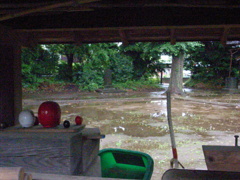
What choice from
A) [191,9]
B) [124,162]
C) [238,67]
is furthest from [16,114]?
[238,67]

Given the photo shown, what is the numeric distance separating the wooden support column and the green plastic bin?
152 centimetres

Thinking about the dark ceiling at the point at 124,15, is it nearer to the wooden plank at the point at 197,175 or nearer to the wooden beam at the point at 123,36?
the wooden beam at the point at 123,36

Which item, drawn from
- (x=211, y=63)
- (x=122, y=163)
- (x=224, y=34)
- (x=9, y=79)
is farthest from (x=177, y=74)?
(x=9, y=79)

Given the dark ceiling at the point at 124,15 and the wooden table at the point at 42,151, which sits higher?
the dark ceiling at the point at 124,15

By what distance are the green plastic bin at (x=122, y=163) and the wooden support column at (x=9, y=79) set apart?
1.52 metres

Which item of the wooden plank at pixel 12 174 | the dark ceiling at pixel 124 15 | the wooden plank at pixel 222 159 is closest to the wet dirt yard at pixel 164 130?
the wooden plank at pixel 222 159

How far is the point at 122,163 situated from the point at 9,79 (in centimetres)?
221

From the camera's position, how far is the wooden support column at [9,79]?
2.95m

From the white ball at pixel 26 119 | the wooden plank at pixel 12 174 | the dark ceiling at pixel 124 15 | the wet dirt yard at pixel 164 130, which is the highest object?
the dark ceiling at pixel 124 15

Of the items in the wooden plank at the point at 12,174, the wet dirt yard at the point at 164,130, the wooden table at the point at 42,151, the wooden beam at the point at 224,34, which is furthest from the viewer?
the wet dirt yard at the point at 164,130

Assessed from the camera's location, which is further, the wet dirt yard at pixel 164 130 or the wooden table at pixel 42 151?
the wet dirt yard at pixel 164 130

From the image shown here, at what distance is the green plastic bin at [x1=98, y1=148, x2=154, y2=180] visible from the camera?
3820 millimetres

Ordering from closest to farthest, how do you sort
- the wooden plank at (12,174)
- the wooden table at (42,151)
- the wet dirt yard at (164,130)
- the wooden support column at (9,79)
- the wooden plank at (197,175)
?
1. the wooden plank at (12,174)
2. the wooden plank at (197,175)
3. the wooden table at (42,151)
4. the wooden support column at (9,79)
5. the wet dirt yard at (164,130)

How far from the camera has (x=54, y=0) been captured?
239 centimetres
